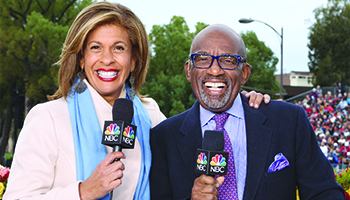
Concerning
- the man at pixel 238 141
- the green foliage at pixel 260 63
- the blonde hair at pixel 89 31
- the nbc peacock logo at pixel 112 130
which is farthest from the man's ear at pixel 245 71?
the green foliage at pixel 260 63

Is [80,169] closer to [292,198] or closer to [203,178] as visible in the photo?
[203,178]

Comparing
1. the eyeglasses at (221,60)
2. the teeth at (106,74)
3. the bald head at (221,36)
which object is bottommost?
the teeth at (106,74)

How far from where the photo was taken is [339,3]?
1997 inches

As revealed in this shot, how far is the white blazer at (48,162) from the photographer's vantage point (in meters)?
3.03

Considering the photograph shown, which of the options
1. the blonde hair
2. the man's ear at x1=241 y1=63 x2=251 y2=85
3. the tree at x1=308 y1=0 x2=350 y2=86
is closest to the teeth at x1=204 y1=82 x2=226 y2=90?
the man's ear at x1=241 y1=63 x2=251 y2=85

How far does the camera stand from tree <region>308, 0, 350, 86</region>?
47.5m

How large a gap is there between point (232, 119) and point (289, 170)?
626 millimetres

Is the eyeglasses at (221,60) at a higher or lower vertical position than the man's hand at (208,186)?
higher

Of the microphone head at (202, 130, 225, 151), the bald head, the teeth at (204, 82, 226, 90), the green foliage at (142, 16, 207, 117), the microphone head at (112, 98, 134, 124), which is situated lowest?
the microphone head at (202, 130, 225, 151)

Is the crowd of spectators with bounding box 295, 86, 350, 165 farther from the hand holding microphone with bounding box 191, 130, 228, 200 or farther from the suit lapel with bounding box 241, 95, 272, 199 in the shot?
the hand holding microphone with bounding box 191, 130, 228, 200

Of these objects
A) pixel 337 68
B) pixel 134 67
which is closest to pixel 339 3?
pixel 337 68

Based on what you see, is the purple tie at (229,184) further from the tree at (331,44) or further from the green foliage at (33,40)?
the tree at (331,44)

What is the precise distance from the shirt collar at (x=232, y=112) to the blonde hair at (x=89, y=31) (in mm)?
866

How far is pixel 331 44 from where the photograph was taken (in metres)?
49.2
